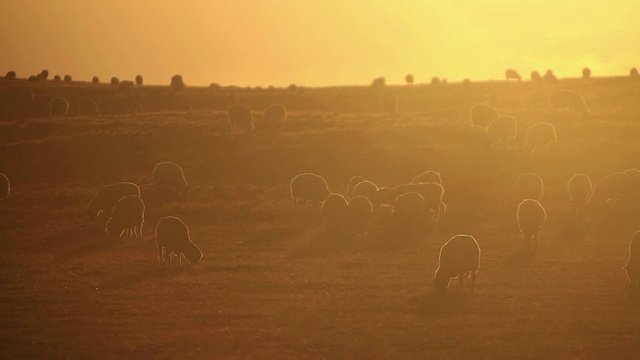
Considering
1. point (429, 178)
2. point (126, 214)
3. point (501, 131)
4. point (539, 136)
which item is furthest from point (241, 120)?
point (126, 214)

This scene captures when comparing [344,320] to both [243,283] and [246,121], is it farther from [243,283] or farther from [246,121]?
[246,121]

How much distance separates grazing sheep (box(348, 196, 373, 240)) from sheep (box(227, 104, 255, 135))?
23.5 m

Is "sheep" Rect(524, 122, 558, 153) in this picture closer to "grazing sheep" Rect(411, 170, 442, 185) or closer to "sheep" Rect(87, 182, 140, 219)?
"grazing sheep" Rect(411, 170, 442, 185)

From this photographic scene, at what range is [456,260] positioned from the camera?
→ 27.8 metres

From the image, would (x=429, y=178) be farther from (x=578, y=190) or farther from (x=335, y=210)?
(x=335, y=210)

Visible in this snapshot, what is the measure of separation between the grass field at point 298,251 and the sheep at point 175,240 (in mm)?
518

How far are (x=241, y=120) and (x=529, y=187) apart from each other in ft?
68.8

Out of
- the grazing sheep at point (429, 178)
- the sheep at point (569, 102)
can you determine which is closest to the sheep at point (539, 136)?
the sheep at point (569, 102)

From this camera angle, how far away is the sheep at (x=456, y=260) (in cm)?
2778

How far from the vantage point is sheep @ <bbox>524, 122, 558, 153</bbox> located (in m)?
53.9

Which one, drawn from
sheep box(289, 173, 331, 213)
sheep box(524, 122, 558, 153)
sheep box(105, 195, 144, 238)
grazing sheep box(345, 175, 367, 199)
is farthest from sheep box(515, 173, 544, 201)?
sheep box(105, 195, 144, 238)

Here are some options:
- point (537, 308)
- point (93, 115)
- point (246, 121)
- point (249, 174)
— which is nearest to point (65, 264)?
point (537, 308)

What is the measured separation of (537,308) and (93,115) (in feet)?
157

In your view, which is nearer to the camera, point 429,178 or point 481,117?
point 429,178
